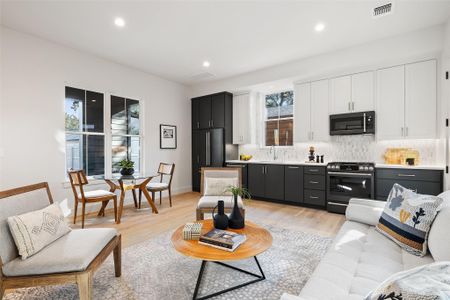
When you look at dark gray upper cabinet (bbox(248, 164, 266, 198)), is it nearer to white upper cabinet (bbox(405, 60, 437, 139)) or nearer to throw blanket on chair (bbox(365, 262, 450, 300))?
white upper cabinet (bbox(405, 60, 437, 139))

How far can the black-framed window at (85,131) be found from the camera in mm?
4023

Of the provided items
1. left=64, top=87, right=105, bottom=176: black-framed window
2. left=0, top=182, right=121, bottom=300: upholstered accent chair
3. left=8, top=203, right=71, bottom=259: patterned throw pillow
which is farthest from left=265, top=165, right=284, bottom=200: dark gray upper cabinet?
left=8, top=203, right=71, bottom=259: patterned throw pillow

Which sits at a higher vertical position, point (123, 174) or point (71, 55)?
point (71, 55)

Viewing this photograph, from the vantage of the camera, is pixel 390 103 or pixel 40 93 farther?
pixel 390 103

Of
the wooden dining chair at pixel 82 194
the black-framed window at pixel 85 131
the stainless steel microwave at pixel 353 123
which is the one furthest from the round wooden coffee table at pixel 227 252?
the black-framed window at pixel 85 131

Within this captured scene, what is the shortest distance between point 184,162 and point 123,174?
2243 millimetres

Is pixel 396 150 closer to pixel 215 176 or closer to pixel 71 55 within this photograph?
pixel 215 176

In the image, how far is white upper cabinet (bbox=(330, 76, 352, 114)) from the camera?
13.6 feet

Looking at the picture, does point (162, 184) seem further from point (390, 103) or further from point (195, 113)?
point (390, 103)

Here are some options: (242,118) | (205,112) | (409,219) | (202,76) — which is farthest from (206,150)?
(409,219)

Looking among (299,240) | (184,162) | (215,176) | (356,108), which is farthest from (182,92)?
(299,240)

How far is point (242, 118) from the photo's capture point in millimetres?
5578

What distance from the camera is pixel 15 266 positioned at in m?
1.44

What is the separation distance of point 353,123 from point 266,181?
204cm
